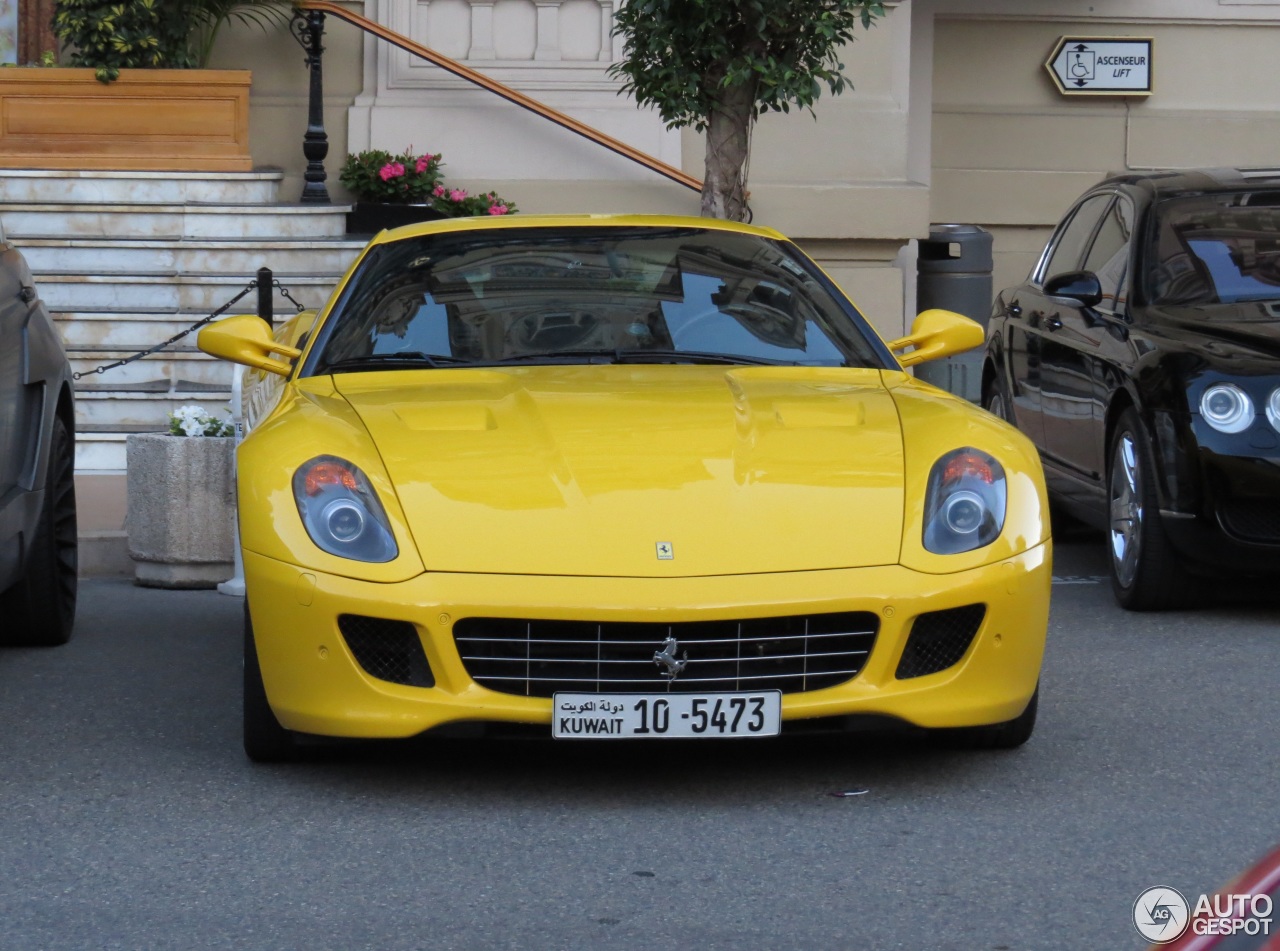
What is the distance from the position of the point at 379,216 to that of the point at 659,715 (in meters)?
9.30

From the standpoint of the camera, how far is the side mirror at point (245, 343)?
5.60 metres

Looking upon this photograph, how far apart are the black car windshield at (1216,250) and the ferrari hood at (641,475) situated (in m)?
2.65

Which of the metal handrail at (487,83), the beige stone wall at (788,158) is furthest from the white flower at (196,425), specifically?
the beige stone wall at (788,158)

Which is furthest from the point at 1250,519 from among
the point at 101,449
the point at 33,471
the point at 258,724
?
the point at 101,449

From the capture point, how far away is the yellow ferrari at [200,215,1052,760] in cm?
427

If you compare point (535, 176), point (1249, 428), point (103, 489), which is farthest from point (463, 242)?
point (535, 176)

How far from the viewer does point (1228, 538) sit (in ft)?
21.6

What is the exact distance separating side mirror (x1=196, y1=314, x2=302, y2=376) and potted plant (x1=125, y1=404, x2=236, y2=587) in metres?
2.13

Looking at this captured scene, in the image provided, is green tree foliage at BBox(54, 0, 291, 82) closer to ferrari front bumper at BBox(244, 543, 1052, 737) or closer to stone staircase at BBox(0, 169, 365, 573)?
stone staircase at BBox(0, 169, 365, 573)

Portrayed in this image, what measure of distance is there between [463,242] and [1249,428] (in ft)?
8.79

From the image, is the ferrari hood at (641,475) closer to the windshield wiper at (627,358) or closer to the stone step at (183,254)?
the windshield wiper at (627,358)

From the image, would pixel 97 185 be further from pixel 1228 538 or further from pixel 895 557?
pixel 895 557

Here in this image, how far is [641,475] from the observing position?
455 centimetres

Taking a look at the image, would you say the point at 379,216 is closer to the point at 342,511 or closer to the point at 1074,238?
the point at 1074,238
